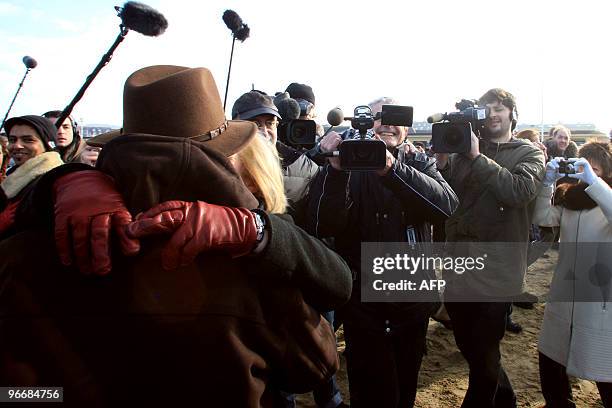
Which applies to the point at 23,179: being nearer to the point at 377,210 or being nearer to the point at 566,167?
the point at 377,210

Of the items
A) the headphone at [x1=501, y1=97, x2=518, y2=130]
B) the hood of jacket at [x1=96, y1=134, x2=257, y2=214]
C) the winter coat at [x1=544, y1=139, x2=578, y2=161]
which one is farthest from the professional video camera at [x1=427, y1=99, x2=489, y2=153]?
the winter coat at [x1=544, y1=139, x2=578, y2=161]

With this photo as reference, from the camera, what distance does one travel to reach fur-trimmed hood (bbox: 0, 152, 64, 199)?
227 cm

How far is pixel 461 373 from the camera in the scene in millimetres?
3664

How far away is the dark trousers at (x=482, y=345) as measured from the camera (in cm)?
258

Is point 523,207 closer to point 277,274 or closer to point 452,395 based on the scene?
point 452,395

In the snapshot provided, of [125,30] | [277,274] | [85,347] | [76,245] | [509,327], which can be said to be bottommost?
[509,327]

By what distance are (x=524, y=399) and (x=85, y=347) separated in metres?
3.30

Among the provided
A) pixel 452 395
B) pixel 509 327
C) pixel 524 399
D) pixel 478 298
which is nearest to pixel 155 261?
pixel 478 298

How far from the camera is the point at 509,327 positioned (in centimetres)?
452

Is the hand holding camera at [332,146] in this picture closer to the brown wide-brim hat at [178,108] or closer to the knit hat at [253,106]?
the knit hat at [253,106]

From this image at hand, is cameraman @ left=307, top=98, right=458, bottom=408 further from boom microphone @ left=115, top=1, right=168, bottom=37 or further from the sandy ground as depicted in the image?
boom microphone @ left=115, top=1, right=168, bottom=37

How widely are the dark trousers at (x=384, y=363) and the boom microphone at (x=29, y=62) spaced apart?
577 cm

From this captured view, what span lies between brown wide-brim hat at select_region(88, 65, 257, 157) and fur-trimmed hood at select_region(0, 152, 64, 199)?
1.47m

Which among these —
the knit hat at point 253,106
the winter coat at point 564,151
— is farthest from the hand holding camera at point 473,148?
the winter coat at point 564,151
